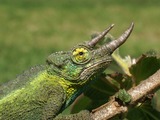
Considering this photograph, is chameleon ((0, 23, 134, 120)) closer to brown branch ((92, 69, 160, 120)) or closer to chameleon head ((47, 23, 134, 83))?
chameleon head ((47, 23, 134, 83))

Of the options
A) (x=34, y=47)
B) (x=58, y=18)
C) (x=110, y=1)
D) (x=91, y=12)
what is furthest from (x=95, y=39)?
(x=110, y=1)

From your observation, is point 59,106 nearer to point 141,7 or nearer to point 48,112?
point 48,112

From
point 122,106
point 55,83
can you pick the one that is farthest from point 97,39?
point 122,106

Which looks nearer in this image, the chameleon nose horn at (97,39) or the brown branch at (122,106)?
the brown branch at (122,106)

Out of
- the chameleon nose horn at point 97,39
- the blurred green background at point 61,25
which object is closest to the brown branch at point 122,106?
the chameleon nose horn at point 97,39

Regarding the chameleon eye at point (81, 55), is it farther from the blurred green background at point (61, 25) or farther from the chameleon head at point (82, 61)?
the blurred green background at point (61, 25)
